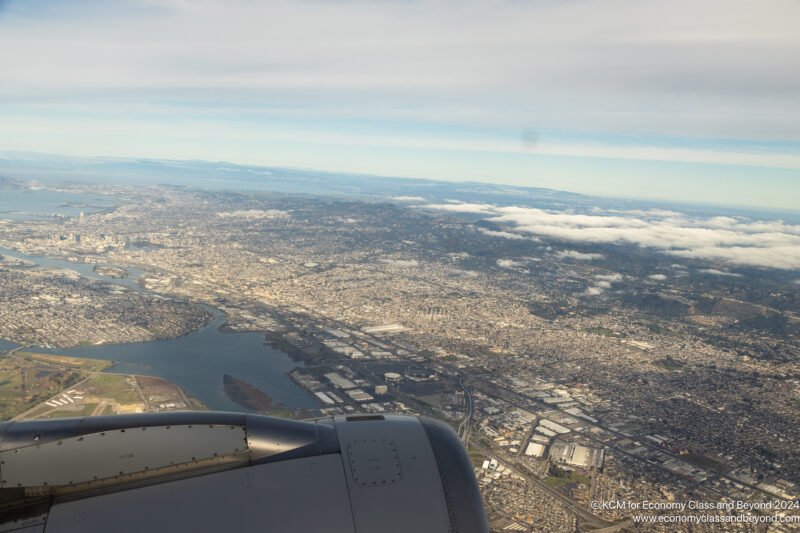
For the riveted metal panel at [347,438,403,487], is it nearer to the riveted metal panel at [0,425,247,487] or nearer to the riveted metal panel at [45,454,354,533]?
the riveted metal panel at [45,454,354,533]

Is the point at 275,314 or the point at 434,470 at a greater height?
the point at 434,470

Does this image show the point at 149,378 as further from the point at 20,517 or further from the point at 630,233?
the point at 630,233

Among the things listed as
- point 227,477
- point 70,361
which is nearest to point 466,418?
point 70,361

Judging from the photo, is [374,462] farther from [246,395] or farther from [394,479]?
[246,395]

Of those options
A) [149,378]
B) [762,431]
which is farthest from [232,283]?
[762,431]

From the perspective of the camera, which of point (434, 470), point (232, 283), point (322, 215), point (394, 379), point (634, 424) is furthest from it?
point (322, 215)

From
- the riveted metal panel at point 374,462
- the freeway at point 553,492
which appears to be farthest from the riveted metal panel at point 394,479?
the freeway at point 553,492

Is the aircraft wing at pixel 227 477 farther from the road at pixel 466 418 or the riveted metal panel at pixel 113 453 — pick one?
the road at pixel 466 418

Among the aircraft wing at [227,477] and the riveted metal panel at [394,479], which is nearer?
the aircraft wing at [227,477]
